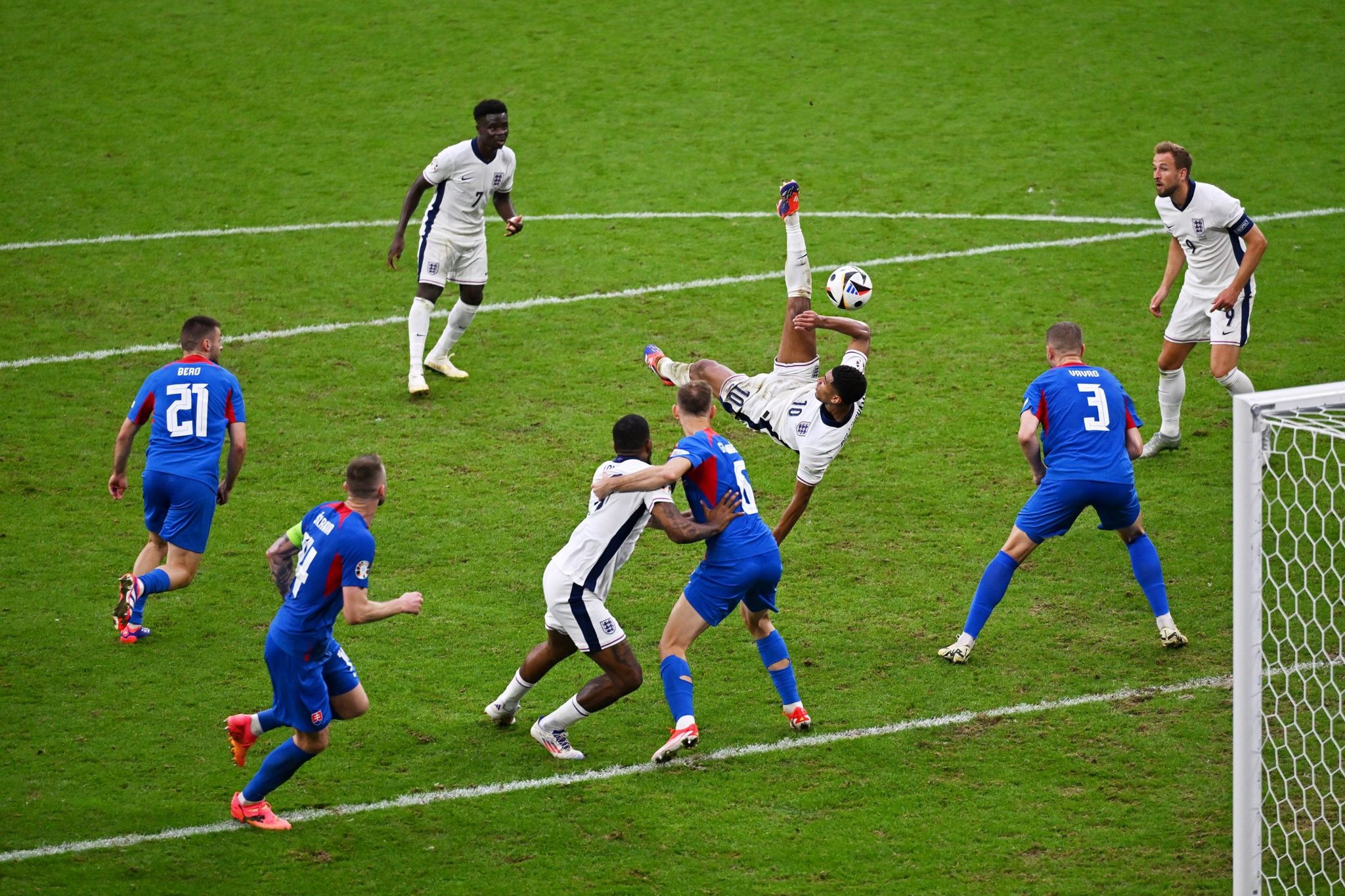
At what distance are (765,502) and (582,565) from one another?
3.56m

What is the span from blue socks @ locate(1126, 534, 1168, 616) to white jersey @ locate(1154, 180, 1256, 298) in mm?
3059

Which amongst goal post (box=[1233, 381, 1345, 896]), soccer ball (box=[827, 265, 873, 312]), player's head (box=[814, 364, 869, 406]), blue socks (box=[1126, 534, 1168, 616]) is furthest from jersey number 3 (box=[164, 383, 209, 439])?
goal post (box=[1233, 381, 1345, 896])

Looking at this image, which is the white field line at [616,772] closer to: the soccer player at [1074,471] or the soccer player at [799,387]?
the soccer player at [1074,471]

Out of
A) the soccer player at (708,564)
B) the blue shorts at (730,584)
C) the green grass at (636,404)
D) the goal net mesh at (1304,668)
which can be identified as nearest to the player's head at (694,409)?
the soccer player at (708,564)

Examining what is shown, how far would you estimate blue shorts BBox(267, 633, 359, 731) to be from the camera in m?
6.27

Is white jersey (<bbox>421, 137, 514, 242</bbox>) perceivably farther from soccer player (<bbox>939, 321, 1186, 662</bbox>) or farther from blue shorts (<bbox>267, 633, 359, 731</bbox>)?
blue shorts (<bbox>267, 633, 359, 731</bbox>)

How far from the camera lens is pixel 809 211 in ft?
51.8

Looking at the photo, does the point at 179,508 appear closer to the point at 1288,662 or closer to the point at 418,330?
the point at 418,330

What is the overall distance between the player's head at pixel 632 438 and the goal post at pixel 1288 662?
2920mm

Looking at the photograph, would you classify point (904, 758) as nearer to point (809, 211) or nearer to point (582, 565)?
point (582, 565)

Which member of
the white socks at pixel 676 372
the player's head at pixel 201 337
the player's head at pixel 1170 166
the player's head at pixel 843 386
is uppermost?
the player's head at pixel 1170 166

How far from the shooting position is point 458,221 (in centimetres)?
1199

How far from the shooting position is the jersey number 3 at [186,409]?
833cm

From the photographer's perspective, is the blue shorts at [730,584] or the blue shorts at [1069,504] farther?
the blue shorts at [1069,504]
